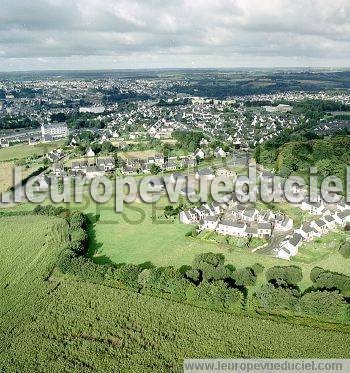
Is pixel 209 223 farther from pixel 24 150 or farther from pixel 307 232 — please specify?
pixel 24 150

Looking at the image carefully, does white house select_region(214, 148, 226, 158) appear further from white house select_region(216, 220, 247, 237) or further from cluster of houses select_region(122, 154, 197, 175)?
white house select_region(216, 220, 247, 237)

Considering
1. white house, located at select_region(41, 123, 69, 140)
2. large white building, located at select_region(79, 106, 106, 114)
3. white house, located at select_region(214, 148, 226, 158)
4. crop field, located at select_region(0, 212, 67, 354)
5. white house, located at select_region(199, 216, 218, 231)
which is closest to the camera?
crop field, located at select_region(0, 212, 67, 354)

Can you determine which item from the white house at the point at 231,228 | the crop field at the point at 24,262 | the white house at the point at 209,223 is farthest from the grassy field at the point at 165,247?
the crop field at the point at 24,262

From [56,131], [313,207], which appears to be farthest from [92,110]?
[313,207]

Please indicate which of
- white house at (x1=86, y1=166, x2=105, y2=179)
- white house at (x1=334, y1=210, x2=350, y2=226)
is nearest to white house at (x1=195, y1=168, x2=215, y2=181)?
white house at (x1=86, y1=166, x2=105, y2=179)

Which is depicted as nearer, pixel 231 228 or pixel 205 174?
pixel 231 228
